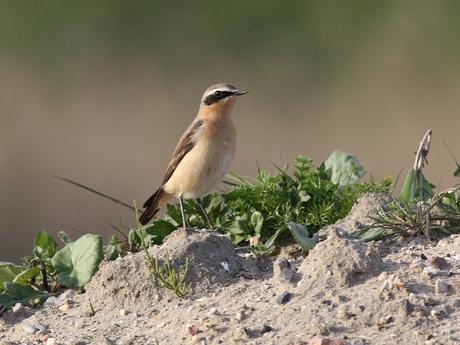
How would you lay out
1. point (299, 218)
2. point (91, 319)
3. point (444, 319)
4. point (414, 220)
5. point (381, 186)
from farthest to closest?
point (381, 186) → point (299, 218) → point (414, 220) → point (91, 319) → point (444, 319)

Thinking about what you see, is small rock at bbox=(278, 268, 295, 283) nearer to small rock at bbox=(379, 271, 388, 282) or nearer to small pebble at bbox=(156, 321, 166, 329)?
small rock at bbox=(379, 271, 388, 282)

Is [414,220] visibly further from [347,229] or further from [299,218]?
[299,218]

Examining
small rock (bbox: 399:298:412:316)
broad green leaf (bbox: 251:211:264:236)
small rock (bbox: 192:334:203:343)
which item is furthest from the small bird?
small rock (bbox: 399:298:412:316)

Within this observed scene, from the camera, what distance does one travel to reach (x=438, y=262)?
5059 millimetres

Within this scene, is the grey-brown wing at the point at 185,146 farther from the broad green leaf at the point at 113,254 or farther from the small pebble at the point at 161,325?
the small pebble at the point at 161,325

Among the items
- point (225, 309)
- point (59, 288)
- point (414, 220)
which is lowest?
point (59, 288)

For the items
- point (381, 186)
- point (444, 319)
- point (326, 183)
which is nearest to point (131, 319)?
point (444, 319)

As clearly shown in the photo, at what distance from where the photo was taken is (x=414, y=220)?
6023 millimetres

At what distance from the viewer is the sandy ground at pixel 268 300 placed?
14.7ft

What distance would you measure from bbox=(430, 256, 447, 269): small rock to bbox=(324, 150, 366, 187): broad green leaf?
240 cm

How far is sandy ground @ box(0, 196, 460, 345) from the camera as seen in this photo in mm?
4480

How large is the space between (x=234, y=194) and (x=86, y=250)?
1.50 m

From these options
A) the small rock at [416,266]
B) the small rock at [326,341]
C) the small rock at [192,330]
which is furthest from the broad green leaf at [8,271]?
the small rock at [416,266]

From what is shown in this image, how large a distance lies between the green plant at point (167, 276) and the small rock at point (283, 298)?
2.04 feet
